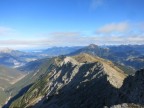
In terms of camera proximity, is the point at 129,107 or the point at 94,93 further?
the point at 94,93

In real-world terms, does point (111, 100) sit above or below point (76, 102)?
above

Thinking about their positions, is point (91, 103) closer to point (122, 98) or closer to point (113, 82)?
point (113, 82)

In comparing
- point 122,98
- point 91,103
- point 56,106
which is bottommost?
point 56,106

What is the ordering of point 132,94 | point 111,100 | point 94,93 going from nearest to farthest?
point 132,94
point 111,100
point 94,93

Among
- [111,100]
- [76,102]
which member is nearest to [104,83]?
[76,102]

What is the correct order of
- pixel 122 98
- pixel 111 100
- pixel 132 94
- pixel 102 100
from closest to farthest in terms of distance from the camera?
pixel 132 94, pixel 122 98, pixel 111 100, pixel 102 100

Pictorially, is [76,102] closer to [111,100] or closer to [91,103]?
[91,103]

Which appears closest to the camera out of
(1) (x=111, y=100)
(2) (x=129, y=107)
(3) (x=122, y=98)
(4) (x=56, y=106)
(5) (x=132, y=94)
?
(2) (x=129, y=107)

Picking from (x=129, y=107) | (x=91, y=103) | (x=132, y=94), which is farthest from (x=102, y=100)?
(x=129, y=107)

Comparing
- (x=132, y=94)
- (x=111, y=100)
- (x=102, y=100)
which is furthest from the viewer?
(x=102, y=100)
